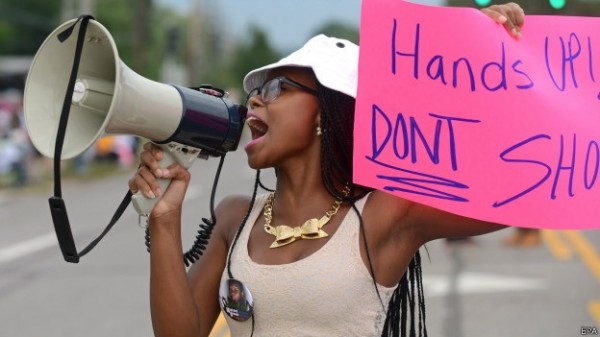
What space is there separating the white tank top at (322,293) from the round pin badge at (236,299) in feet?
0.05

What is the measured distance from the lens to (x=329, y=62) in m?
2.84

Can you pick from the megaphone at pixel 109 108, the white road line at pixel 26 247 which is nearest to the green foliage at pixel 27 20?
the white road line at pixel 26 247

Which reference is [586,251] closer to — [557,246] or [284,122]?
[557,246]

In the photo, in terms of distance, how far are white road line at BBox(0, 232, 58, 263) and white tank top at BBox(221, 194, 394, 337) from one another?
33.2 ft

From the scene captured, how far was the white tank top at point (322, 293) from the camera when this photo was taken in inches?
107

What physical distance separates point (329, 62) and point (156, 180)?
1.65 feet

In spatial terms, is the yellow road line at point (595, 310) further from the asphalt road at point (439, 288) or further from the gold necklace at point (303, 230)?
the gold necklace at point (303, 230)

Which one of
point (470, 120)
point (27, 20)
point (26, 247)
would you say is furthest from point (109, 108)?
point (27, 20)

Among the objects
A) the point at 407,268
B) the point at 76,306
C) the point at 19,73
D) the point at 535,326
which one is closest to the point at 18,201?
the point at 76,306

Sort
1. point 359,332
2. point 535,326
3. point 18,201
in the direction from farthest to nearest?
point 18,201 < point 535,326 < point 359,332

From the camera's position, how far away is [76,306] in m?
9.05

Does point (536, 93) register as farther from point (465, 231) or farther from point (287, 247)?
point (287, 247)

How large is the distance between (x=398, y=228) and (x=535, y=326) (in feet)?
16.8

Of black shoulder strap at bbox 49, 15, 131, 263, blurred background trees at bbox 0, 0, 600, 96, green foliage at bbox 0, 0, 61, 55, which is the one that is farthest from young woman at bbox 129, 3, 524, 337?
green foliage at bbox 0, 0, 61, 55
